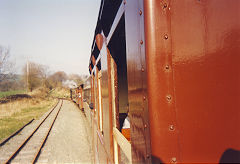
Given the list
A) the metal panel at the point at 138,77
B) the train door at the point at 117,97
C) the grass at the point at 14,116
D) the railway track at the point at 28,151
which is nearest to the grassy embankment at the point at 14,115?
the grass at the point at 14,116

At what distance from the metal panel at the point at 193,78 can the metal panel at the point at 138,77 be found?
9 cm

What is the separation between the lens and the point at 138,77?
1116 millimetres

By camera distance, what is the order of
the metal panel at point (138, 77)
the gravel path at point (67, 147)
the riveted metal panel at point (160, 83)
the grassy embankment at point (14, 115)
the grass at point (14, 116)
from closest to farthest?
the riveted metal panel at point (160, 83) → the metal panel at point (138, 77) → the gravel path at point (67, 147) → the grass at point (14, 116) → the grassy embankment at point (14, 115)

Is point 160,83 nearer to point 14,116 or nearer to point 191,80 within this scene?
point 191,80

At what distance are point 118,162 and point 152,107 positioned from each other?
1797 mm

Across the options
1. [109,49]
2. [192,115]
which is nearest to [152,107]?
[192,115]

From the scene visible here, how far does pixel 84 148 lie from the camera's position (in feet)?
27.0

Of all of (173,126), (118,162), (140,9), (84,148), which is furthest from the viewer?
(84,148)

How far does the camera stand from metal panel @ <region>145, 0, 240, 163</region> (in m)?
0.89

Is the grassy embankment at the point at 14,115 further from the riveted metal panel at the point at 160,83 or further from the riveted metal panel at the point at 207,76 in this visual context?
the riveted metal panel at the point at 207,76

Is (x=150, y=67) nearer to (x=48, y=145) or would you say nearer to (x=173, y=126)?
(x=173, y=126)

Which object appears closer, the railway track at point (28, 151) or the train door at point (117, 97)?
the train door at point (117, 97)

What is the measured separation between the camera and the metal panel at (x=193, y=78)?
0.89 m

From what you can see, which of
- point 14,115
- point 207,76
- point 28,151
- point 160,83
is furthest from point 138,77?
point 14,115
